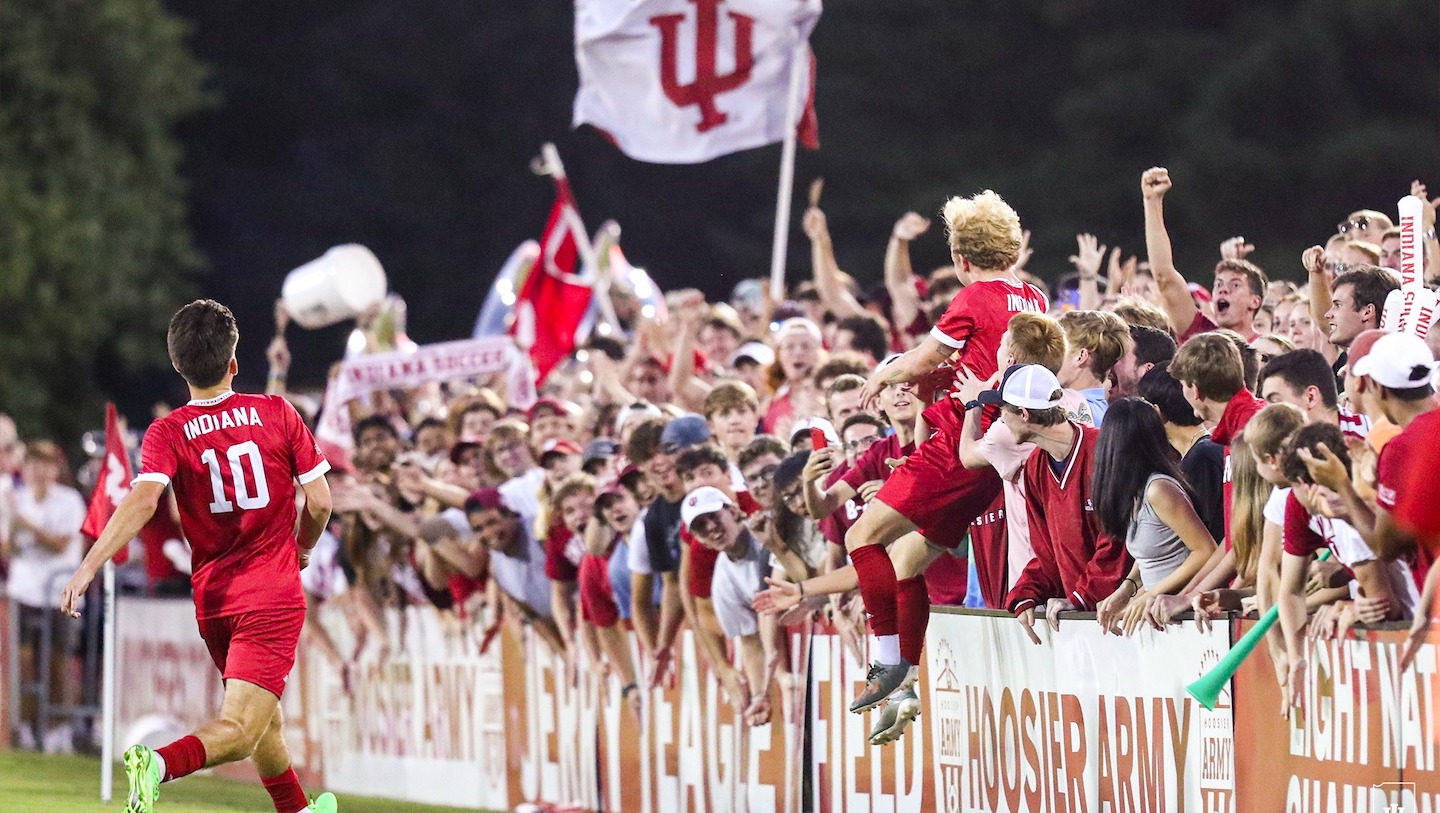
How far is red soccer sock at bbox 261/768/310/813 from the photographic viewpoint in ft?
34.6

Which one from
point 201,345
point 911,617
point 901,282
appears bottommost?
point 911,617

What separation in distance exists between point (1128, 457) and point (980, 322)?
1047 mm

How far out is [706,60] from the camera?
17438mm

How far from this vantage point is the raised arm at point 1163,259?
1091 cm

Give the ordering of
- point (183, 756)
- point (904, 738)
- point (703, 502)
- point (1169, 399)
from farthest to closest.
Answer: point (703, 502) → point (904, 738) → point (1169, 399) → point (183, 756)

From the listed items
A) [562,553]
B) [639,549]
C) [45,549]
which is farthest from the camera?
[45,549]

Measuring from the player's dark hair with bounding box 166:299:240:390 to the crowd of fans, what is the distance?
8.22 feet

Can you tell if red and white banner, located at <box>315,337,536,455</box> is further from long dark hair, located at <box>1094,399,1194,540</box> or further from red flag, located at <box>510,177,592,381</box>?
long dark hair, located at <box>1094,399,1194,540</box>

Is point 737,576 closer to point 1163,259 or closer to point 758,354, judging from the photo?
point 758,354

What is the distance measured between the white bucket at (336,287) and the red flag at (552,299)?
1.27 meters

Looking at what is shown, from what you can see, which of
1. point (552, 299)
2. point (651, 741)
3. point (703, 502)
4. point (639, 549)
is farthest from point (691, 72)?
point (703, 502)

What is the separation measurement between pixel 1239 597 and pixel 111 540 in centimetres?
422

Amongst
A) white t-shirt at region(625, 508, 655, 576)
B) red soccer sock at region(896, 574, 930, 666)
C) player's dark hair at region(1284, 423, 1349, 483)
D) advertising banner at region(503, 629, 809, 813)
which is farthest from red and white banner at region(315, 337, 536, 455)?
player's dark hair at region(1284, 423, 1349, 483)

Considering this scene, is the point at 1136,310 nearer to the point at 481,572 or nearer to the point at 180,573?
the point at 481,572
